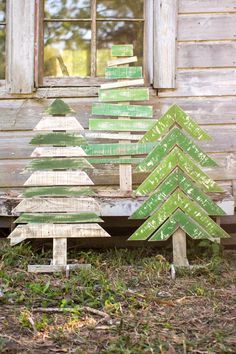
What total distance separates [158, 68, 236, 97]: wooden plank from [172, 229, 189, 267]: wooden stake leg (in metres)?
1.39

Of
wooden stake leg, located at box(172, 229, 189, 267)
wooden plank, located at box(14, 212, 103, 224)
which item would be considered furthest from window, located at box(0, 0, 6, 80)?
wooden stake leg, located at box(172, 229, 189, 267)

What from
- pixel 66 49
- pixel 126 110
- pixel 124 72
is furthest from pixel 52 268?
pixel 66 49

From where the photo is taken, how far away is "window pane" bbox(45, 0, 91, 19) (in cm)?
476

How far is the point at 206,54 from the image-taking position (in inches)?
179

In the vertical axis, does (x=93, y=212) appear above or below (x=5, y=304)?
above

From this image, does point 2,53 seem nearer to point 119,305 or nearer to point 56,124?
point 56,124

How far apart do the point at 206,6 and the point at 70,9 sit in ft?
4.30

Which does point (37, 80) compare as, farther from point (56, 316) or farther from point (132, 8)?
point (56, 316)

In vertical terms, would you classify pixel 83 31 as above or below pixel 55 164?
above

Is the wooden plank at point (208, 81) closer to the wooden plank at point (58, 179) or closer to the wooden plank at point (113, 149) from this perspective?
the wooden plank at point (113, 149)

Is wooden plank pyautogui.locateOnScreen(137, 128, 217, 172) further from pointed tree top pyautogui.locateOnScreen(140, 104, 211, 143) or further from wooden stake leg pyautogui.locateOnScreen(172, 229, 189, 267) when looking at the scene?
wooden stake leg pyautogui.locateOnScreen(172, 229, 189, 267)

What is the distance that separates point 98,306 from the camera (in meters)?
3.17

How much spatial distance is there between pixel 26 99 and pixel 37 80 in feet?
0.68

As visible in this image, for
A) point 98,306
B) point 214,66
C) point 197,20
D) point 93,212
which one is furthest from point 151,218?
point 197,20
